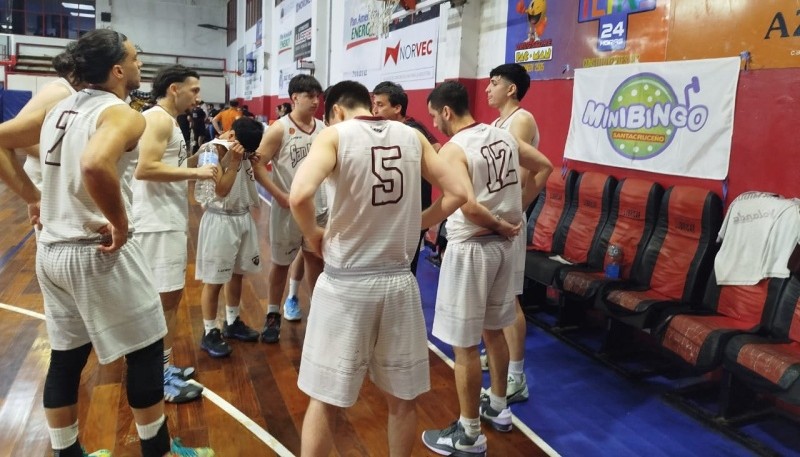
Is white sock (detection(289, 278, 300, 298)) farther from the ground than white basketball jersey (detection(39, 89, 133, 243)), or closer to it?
closer to it

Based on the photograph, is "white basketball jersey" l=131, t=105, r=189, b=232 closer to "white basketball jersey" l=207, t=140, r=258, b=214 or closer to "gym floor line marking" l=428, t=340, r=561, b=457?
"white basketball jersey" l=207, t=140, r=258, b=214

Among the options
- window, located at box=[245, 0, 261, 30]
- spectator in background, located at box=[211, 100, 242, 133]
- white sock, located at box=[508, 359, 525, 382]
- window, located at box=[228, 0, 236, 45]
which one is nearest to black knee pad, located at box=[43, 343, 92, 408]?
white sock, located at box=[508, 359, 525, 382]

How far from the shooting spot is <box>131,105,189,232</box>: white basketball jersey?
285 centimetres

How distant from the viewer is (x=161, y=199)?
291 centimetres

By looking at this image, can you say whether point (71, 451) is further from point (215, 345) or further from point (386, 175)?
point (386, 175)

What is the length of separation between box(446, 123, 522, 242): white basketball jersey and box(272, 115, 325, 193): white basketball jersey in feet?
4.62

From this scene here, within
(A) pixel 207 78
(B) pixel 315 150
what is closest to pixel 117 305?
(B) pixel 315 150

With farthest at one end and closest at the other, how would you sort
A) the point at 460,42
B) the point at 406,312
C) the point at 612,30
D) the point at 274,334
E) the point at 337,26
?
the point at 337,26
the point at 460,42
the point at 612,30
the point at 274,334
the point at 406,312

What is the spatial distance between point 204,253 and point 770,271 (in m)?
3.24

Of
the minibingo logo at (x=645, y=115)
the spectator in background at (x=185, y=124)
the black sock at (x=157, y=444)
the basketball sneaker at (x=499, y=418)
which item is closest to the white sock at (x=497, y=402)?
the basketball sneaker at (x=499, y=418)

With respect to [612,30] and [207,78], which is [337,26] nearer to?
[612,30]

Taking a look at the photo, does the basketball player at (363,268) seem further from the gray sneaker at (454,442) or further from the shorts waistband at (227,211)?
the shorts waistband at (227,211)

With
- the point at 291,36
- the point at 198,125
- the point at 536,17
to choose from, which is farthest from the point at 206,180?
the point at 198,125

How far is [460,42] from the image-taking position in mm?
6195
